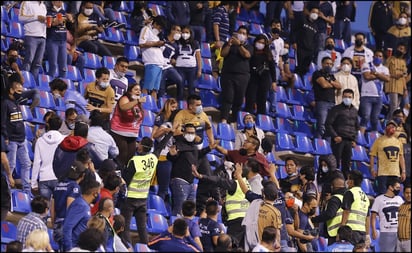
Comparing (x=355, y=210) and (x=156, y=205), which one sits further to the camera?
(x=156, y=205)

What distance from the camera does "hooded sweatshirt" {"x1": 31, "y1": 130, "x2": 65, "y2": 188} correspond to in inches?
615

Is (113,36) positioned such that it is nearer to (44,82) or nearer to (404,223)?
(44,82)

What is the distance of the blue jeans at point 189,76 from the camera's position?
20.9m

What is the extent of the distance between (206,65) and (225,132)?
2.14 metres

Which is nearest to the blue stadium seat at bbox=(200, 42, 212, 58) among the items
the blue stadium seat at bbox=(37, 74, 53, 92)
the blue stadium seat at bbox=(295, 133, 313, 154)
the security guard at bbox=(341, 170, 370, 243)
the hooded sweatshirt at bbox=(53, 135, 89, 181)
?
the blue stadium seat at bbox=(295, 133, 313, 154)

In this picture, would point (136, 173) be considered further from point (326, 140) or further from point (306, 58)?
point (306, 58)

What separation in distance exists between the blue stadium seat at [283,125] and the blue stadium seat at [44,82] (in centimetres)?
387

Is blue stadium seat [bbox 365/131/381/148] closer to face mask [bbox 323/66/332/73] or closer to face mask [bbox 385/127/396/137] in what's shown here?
face mask [bbox 323/66/332/73]

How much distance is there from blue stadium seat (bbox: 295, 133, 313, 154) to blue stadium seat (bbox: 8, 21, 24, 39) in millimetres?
4305

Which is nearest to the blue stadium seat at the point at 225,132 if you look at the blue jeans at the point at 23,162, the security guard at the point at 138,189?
the security guard at the point at 138,189

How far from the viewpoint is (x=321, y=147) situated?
21250 mm

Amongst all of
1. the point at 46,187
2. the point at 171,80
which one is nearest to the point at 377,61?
the point at 171,80

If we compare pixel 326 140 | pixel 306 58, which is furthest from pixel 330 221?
pixel 306 58

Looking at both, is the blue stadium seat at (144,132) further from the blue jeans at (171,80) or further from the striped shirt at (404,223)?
the striped shirt at (404,223)
